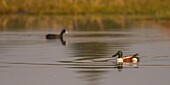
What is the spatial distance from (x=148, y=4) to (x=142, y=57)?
102 ft

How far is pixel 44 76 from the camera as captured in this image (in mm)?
19062

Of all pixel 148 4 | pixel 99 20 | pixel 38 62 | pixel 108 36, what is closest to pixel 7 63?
pixel 38 62

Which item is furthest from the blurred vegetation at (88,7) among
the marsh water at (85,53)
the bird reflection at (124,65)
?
the bird reflection at (124,65)

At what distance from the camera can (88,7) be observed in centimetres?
5309

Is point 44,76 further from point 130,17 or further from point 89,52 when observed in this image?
point 130,17

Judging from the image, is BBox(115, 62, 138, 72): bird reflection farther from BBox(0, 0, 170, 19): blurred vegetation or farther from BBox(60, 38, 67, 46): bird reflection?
BBox(0, 0, 170, 19): blurred vegetation

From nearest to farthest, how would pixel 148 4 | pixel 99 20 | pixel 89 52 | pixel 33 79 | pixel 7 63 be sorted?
pixel 33 79 → pixel 7 63 → pixel 89 52 → pixel 99 20 → pixel 148 4

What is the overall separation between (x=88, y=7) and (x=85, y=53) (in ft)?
94.0

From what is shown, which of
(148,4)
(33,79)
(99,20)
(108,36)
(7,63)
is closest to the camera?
(33,79)

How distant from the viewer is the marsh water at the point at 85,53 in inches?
734

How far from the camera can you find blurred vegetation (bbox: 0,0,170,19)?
50.8m

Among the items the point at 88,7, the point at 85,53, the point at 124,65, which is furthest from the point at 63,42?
the point at 88,7

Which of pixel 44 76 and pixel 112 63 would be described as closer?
pixel 44 76

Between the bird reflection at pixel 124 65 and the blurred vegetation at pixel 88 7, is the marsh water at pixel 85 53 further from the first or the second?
the blurred vegetation at pixel 88 7
